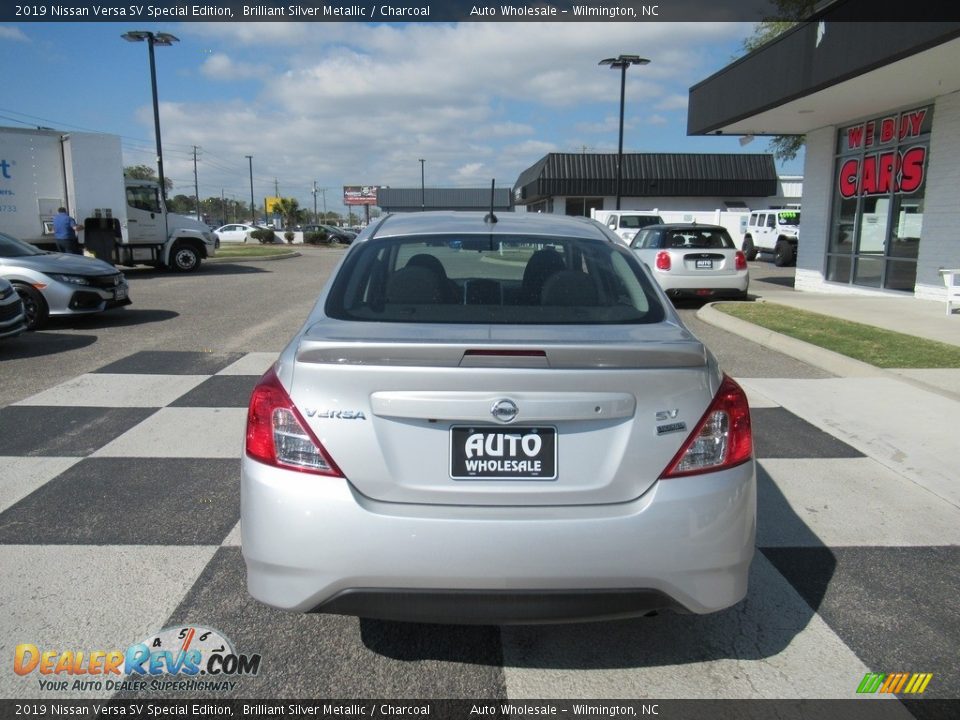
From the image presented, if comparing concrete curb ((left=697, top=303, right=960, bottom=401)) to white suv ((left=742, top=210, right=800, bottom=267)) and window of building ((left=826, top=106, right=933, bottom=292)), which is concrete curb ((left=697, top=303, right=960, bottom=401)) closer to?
window of building ((left=826, top=106, right=933, bottom=292))

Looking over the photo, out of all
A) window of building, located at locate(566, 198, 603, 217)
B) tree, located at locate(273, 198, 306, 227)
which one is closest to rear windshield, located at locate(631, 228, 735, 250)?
window of building, located at locate(566, 198, 603, 217)

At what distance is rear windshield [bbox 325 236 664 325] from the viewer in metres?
2.99

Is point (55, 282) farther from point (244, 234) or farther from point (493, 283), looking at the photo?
point (244, 234)

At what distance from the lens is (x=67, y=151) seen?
59.5ft

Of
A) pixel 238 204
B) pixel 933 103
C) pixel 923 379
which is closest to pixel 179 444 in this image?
pixel 923 379

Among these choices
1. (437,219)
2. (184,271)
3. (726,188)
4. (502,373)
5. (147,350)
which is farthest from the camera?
(726,188)

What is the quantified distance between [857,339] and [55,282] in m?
10.4

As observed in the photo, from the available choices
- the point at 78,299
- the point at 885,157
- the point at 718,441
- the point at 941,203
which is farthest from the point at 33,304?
the point at 885,157

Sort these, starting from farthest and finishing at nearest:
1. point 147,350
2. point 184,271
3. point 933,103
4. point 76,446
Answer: point 184,271 → point 933,103 → point 147,350 → point 76,446

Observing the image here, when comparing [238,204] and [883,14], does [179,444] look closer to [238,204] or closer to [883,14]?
[883,14]

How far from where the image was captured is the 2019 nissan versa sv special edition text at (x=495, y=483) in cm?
231

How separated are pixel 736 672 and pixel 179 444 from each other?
4.05 m

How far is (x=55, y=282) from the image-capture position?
394 inches

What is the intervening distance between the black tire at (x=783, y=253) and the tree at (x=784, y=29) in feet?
12.1
